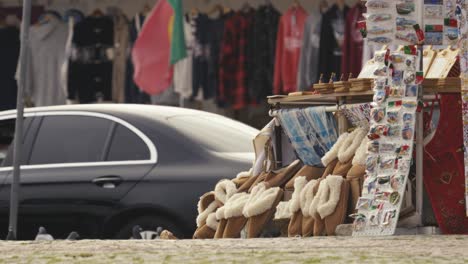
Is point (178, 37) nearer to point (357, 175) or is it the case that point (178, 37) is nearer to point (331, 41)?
point (331, 41)

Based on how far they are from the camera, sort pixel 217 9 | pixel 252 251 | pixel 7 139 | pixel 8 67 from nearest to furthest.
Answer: pixel 252 251, pixel 7 139, pixel 217 9, pixel 8 67

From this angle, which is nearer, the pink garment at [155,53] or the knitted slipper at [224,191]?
the knitted slipper at [224,191]

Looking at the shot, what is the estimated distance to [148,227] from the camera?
11688 millimetres

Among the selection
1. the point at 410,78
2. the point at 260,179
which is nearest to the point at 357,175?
the point at 410,78

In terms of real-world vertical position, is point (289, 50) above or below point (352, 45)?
below

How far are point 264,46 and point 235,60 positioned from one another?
476 millimetres

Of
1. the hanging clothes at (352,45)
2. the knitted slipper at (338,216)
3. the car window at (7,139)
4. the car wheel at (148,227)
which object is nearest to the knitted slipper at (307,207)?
the knitted slipper at (338,216)

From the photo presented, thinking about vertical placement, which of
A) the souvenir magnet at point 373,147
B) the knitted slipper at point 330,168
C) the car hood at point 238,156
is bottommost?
the car hood at point 238,156

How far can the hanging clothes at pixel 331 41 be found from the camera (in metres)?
19.5

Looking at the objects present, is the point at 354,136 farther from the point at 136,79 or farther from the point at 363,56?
the point at 136,79

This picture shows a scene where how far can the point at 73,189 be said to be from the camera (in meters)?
12.1

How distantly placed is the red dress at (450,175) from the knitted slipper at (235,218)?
1342 millimetres

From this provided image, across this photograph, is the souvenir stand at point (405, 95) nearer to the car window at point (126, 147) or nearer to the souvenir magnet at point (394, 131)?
the souvenir magnet at point (394, 131)

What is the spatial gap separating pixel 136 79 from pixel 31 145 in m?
8.12
